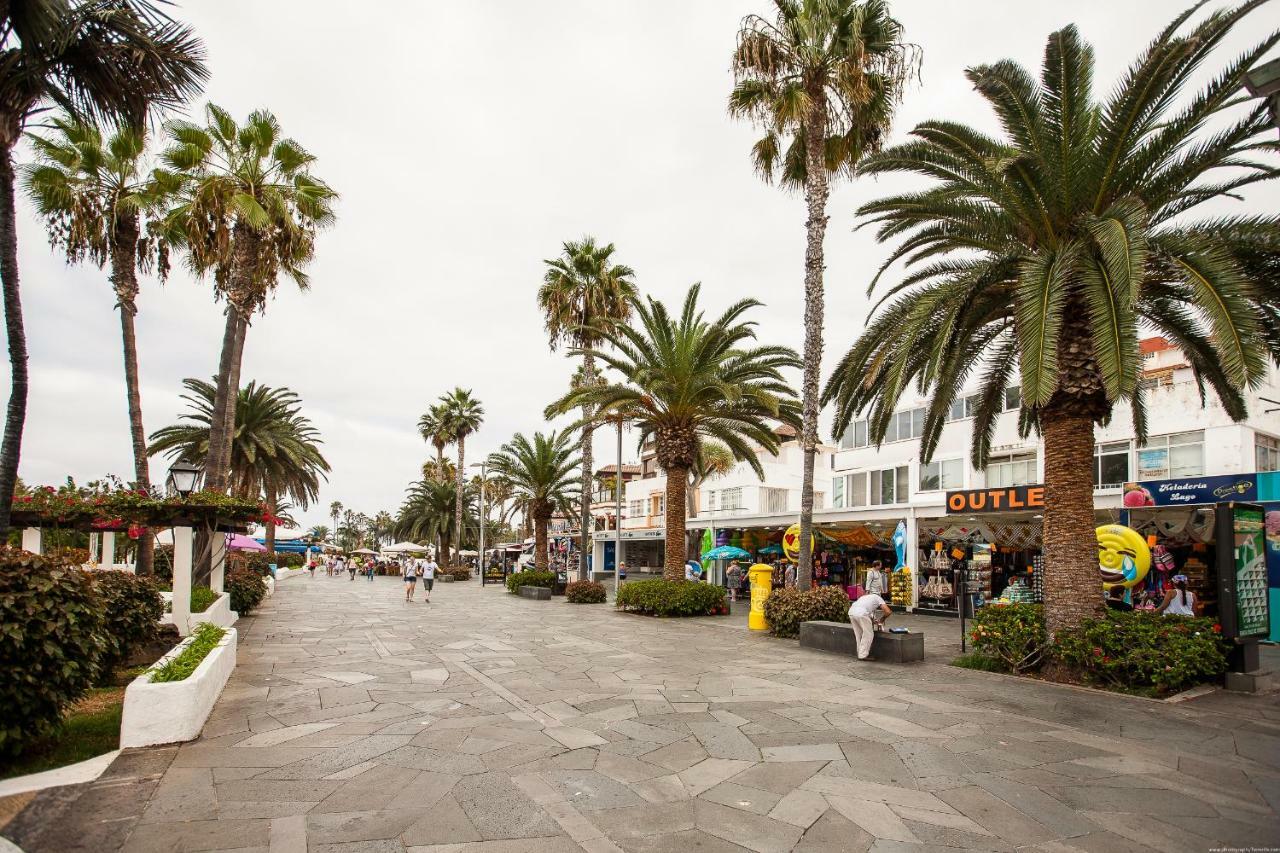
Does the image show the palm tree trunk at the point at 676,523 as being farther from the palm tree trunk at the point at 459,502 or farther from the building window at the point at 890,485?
the palm tree trunk at the point at 459,502

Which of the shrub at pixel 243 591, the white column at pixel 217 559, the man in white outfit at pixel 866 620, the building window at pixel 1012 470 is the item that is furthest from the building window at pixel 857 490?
the white column at pixel 217 559

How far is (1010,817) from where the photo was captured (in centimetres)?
518

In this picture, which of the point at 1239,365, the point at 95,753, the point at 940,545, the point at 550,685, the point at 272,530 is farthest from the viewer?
the point at 272,530

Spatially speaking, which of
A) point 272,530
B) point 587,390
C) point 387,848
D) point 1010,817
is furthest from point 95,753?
point 272,530

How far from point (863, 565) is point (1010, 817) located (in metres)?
22.9

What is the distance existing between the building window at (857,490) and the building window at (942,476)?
10.0 feet

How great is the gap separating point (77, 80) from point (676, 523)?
16.5 m

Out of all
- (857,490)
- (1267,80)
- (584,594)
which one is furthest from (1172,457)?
(1267,80)

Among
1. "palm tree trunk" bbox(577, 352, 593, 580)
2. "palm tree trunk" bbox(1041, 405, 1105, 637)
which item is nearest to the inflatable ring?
"palm tree trunk" bbox(1041, 405, 1105, 637)

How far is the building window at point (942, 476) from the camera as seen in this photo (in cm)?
2638

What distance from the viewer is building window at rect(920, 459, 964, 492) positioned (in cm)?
2638

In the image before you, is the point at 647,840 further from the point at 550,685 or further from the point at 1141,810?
the point at 550,685

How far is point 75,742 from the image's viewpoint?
21.8ft

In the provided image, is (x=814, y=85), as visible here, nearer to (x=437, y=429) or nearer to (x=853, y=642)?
(x=853, y=642)
